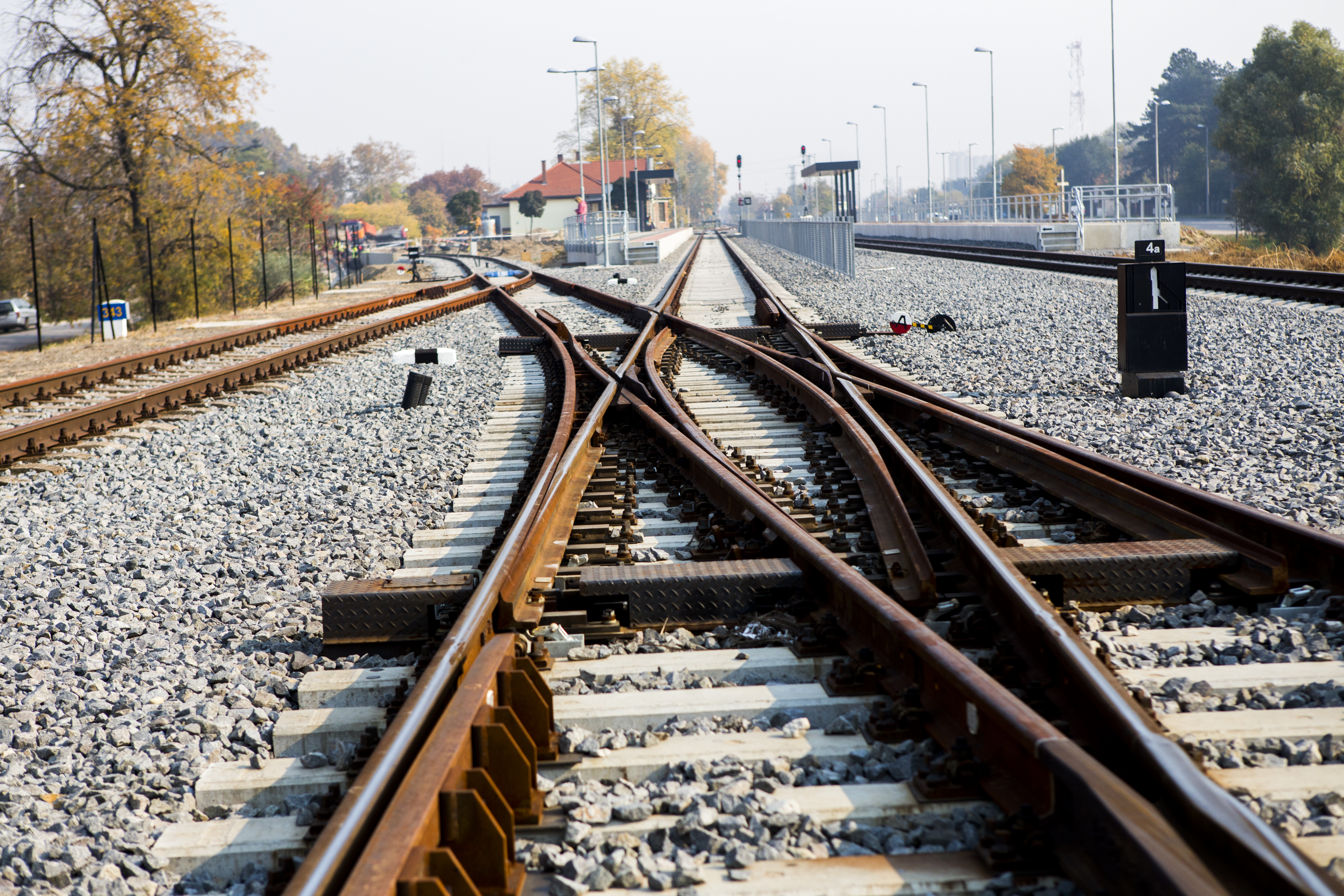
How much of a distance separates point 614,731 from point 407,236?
4578 inches

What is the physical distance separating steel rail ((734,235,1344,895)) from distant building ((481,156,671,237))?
106205 mm

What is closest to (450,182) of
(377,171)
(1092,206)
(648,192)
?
(377,171)

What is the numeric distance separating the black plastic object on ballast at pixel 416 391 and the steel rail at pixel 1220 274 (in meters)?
7.00

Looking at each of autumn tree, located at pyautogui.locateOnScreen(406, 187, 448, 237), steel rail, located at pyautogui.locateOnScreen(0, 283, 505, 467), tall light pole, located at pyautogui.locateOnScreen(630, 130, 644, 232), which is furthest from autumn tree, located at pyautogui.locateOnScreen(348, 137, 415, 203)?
steel rail, located at pyautogui.locateOnScreen(0, 283, 505, 467)

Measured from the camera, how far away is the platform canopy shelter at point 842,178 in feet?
143

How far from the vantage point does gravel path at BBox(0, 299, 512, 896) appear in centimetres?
307

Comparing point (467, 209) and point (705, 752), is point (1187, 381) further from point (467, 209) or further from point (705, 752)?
point (467, 209)

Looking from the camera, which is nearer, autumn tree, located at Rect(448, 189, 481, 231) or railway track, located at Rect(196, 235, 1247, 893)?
railway track, located at Rect(196, 235, 1247, 893)

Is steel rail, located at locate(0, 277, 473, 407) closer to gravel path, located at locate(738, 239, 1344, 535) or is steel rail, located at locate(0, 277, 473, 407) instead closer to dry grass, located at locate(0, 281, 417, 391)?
dry grass, located at locate(0, 281, 417, 391)

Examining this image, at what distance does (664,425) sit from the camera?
286 inches

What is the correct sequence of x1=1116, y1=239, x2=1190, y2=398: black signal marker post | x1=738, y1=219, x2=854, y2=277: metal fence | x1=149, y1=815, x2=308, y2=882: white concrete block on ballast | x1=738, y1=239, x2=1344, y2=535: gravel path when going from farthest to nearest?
1. x1=738, y1=219, x2=854, y2=277: metal fence
2. x1=1116, y1=239, x2=1190, y2=398: black signal marker post
3. x1=738, y1=239, x2=1344, y2=535: gravel path
4. x1=149, y1=815, x2=308, y2=882: white concrete block on ballast

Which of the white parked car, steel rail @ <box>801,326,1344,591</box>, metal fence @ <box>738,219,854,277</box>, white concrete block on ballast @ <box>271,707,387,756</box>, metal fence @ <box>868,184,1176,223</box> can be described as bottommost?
white concrete block on ballast @ <box>271,707,387,756</box>

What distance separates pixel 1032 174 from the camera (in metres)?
104

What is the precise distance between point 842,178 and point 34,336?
30.8m
